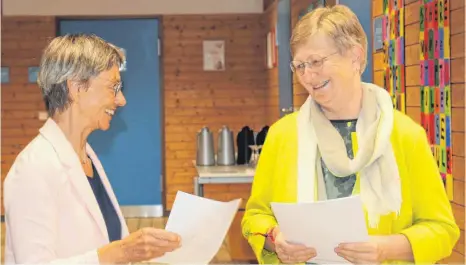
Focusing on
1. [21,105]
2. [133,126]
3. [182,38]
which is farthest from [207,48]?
[21,105]

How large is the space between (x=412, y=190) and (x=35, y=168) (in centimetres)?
93

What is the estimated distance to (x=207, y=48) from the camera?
9.16m

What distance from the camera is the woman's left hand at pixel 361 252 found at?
1829 mm

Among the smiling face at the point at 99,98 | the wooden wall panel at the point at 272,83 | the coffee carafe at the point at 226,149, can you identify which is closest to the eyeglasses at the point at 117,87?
the smiling face at the point at 99,98

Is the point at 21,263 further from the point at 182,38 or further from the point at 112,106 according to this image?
the point at 182,38

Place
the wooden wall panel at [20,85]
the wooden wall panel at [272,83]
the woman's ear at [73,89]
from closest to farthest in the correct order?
1. the woman's ear at [73,89]
2. the wooden wall panel at [272,83]
3. the wooden wall panel at [20,85]

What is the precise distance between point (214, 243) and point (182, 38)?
7.29 meters

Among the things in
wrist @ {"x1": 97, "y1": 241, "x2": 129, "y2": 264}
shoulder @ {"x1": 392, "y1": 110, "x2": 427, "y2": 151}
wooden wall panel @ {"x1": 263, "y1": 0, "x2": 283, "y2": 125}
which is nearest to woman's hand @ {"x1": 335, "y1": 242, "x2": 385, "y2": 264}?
shoulder @ {"x1": 392, "y1": 110, "x2": 427, "y2": 151}

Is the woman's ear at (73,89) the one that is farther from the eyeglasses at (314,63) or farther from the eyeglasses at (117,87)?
the eyeglasses at (314,63)

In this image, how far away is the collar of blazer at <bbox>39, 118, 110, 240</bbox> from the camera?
1.93 meters

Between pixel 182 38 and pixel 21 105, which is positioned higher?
pixel 182 38

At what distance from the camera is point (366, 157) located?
1.96 metres

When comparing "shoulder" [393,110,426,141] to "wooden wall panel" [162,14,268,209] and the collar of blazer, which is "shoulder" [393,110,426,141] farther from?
"wooden wall panel" [162,14,268,209]

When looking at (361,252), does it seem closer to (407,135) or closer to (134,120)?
(407,135)
